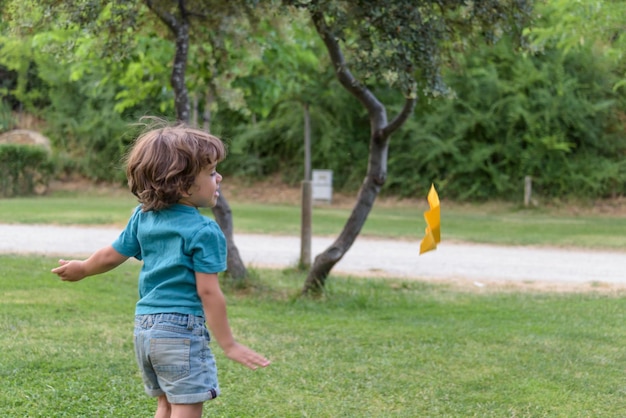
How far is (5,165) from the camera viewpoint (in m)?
22.7

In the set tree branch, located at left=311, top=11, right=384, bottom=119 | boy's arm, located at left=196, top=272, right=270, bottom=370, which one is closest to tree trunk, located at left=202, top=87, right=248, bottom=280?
tree branch, located at left=311, top=11, right=384, bottom=119

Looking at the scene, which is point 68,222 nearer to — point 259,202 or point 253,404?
point 259,202

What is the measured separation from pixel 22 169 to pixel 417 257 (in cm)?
1595

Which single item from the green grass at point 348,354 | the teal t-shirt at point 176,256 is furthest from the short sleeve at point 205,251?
the green grass at point 348,354

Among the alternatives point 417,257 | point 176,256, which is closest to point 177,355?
point 176,256

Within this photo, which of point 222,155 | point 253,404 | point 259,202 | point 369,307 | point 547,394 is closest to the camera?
point 222,155

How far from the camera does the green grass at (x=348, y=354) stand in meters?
4.02

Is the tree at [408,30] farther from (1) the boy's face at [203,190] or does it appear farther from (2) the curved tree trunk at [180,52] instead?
(1) the boy's face at [203,190]

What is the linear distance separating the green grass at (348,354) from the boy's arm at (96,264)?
1.14 meters

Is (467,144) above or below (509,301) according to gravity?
above

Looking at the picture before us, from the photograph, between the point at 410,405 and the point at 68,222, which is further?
the point at 68,222

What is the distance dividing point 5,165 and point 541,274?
58.8 ft

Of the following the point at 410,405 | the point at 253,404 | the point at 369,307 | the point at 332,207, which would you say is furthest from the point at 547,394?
the point at 332,207

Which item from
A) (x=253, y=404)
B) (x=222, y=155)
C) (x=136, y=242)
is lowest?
(x=253, y=404)
